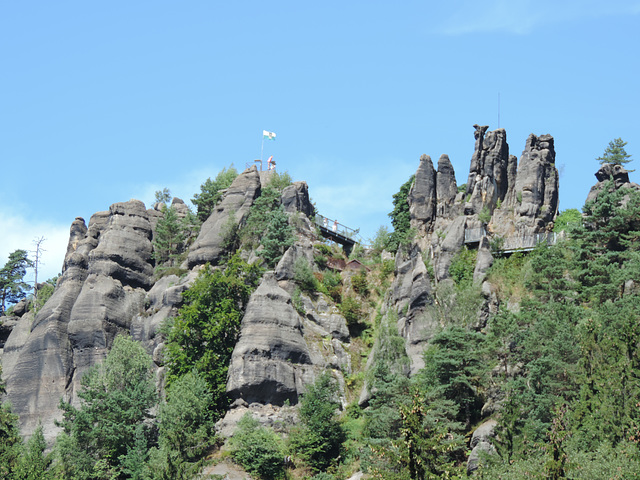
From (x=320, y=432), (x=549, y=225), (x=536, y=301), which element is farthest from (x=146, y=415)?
(x=549, y=225)

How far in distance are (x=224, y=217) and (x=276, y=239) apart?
6.85 meters

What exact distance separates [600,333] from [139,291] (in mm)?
38862

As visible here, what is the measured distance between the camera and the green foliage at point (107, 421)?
6153cm

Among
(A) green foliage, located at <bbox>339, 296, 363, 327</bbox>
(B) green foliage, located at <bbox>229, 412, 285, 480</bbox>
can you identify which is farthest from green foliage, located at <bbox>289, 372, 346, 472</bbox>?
(A) green foliage, located at <bbox>339, 296, 363, 327</bbox>

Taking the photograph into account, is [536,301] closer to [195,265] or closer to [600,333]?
[600,333]

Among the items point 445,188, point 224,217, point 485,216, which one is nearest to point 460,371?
point 485,216

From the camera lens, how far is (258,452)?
59.6 metres

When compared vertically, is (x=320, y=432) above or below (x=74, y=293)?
below

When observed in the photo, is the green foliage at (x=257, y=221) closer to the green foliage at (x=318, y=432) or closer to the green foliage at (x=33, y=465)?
the green foliage at (x=318, y=432)

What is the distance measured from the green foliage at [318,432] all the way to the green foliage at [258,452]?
1.41m

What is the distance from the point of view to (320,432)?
199 ft

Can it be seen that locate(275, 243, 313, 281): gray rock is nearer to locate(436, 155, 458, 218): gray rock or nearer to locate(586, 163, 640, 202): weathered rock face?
locate(436, 155, 458, 218): gray rock

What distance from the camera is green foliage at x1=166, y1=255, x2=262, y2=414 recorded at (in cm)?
6600

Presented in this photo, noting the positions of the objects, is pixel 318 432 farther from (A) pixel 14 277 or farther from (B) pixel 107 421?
(A) pixel 14 277
